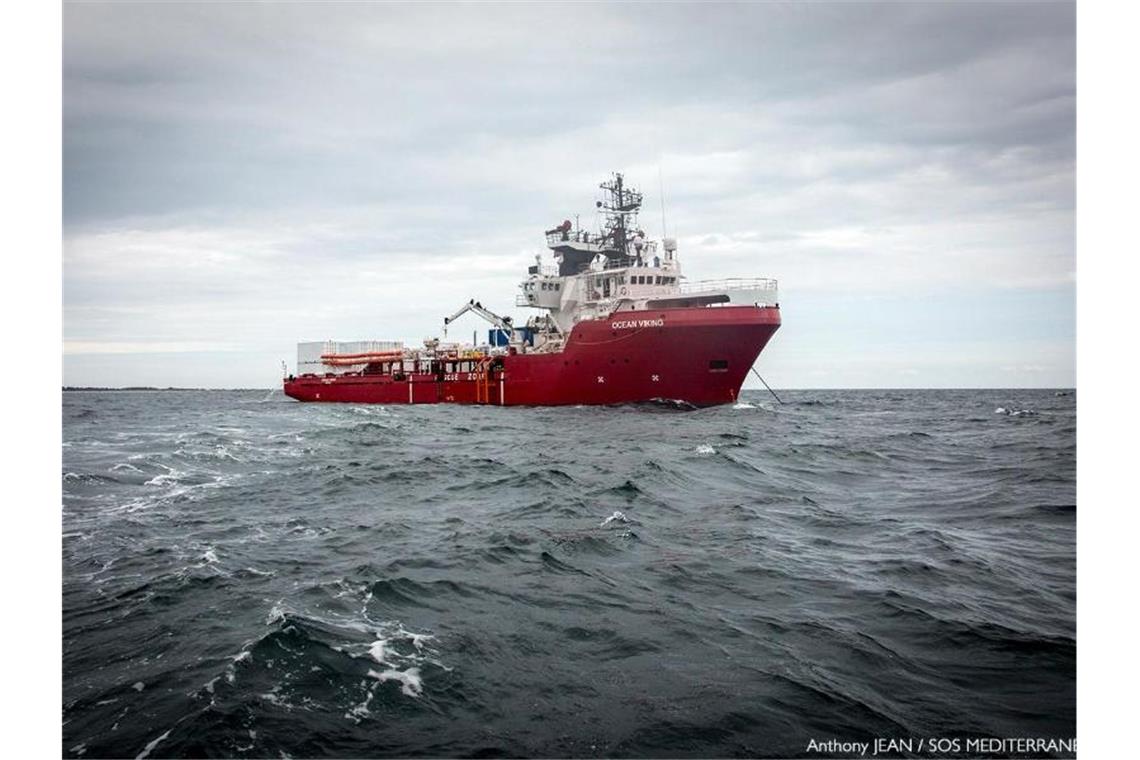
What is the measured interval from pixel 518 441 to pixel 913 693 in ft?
61.3

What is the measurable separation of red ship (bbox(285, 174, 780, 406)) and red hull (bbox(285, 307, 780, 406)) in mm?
55

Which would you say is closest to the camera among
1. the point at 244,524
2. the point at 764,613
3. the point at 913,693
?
the point at 913,693

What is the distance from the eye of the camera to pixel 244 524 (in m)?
11.2

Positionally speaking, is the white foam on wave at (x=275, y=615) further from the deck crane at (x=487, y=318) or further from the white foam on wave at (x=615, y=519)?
the deck crane at (x=487, y=318)

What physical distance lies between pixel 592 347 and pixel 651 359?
3.40 meters

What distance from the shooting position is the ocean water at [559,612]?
4926mm

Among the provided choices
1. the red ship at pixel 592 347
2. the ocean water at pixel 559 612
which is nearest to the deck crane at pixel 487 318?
the red ship at pixel 592 347

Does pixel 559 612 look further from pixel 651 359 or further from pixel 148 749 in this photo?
pixel 651 359

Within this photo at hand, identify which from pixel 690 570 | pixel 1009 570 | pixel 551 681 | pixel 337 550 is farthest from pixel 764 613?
pixel 337 550

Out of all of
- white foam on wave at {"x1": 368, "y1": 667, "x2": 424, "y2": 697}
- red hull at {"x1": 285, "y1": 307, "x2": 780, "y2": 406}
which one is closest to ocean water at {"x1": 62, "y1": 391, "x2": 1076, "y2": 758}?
white foam on wave at {"x1": 368, "y1": 667, "x2": 424, "y2": 697}

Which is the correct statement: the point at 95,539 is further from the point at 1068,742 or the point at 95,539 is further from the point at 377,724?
the point at 1068,742

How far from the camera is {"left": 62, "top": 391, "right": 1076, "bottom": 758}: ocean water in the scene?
4926 mm

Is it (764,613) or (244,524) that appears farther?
(244,524)


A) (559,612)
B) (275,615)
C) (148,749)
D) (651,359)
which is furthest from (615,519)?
(651,359)
